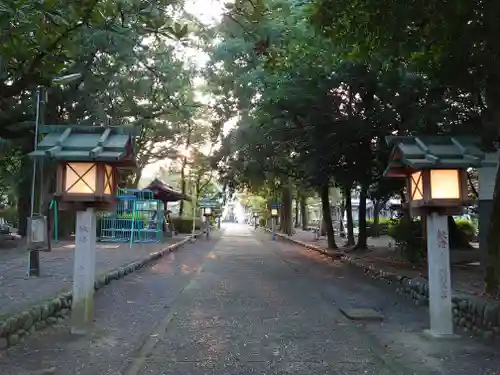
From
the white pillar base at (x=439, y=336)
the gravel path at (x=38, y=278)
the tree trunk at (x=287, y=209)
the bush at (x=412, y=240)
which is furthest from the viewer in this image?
the tree trunk at (x=287, y=209)

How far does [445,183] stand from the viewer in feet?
24.2

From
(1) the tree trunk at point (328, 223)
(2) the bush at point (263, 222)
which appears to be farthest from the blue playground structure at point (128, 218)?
(2) the bush at point (263, 222)

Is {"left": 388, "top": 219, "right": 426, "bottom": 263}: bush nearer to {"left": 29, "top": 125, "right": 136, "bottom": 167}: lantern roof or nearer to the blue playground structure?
{"left": 29, "top": 125, "right": 136, "bottom": 167}: lantern roof

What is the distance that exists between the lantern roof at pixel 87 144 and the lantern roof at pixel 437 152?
397 centimetres

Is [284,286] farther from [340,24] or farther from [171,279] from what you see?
[340,24]

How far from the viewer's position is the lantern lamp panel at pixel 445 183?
24.0 feet

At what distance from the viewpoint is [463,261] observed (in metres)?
15.4

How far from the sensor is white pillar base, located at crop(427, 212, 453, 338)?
23.7 feet

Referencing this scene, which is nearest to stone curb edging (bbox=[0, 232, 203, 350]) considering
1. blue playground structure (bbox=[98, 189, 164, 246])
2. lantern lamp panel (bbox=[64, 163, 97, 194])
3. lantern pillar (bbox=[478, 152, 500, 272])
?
lantern lamp panel (bbox=[64, 163, 97, 194])

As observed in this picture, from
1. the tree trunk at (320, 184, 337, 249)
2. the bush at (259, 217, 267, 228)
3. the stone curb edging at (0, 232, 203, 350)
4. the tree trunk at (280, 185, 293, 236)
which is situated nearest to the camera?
the stone curb edging at (0, 232, 203, 350)

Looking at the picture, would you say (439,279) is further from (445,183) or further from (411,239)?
(411,239)

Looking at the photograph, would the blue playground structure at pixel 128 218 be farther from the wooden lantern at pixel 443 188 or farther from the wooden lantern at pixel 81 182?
the wooden lantern at pixel 443 188

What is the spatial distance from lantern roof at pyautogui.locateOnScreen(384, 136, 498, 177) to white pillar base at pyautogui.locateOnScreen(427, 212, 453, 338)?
803 mm

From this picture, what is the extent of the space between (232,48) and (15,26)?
1268 centimetres
